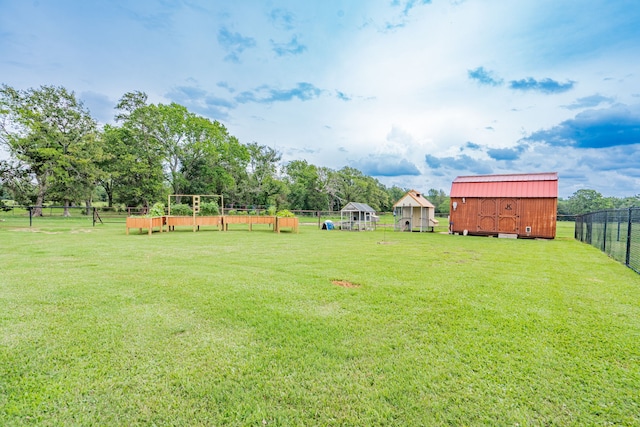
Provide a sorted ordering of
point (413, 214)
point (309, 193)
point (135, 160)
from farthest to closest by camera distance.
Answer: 1. point (309, 193)
2. point (135, 160)
3. point (413, 214)

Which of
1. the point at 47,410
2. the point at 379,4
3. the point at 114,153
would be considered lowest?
the point at 47,410

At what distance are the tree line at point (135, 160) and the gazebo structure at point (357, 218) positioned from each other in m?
18.9

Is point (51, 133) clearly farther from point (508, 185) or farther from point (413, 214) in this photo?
point (508, 185)

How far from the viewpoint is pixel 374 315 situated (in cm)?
329

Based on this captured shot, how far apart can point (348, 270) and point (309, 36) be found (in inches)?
489

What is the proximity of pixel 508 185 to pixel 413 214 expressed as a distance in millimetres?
5223

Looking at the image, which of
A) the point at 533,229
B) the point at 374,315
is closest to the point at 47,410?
the point at 374,315

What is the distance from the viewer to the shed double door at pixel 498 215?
1460 cm

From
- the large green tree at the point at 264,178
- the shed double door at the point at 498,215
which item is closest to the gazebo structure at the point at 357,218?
the shed double door at the point at 498,215

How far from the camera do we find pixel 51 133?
21.4 meters

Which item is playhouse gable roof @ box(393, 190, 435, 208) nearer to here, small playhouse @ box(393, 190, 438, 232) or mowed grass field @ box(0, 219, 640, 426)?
small playhouse @ box(393, 190, 438, 232)

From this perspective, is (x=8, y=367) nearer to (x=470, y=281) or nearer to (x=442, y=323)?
(x=442, y=323)

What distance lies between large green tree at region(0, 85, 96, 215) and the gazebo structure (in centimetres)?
1958

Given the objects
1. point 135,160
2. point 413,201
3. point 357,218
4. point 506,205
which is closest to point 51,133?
point 135,160
